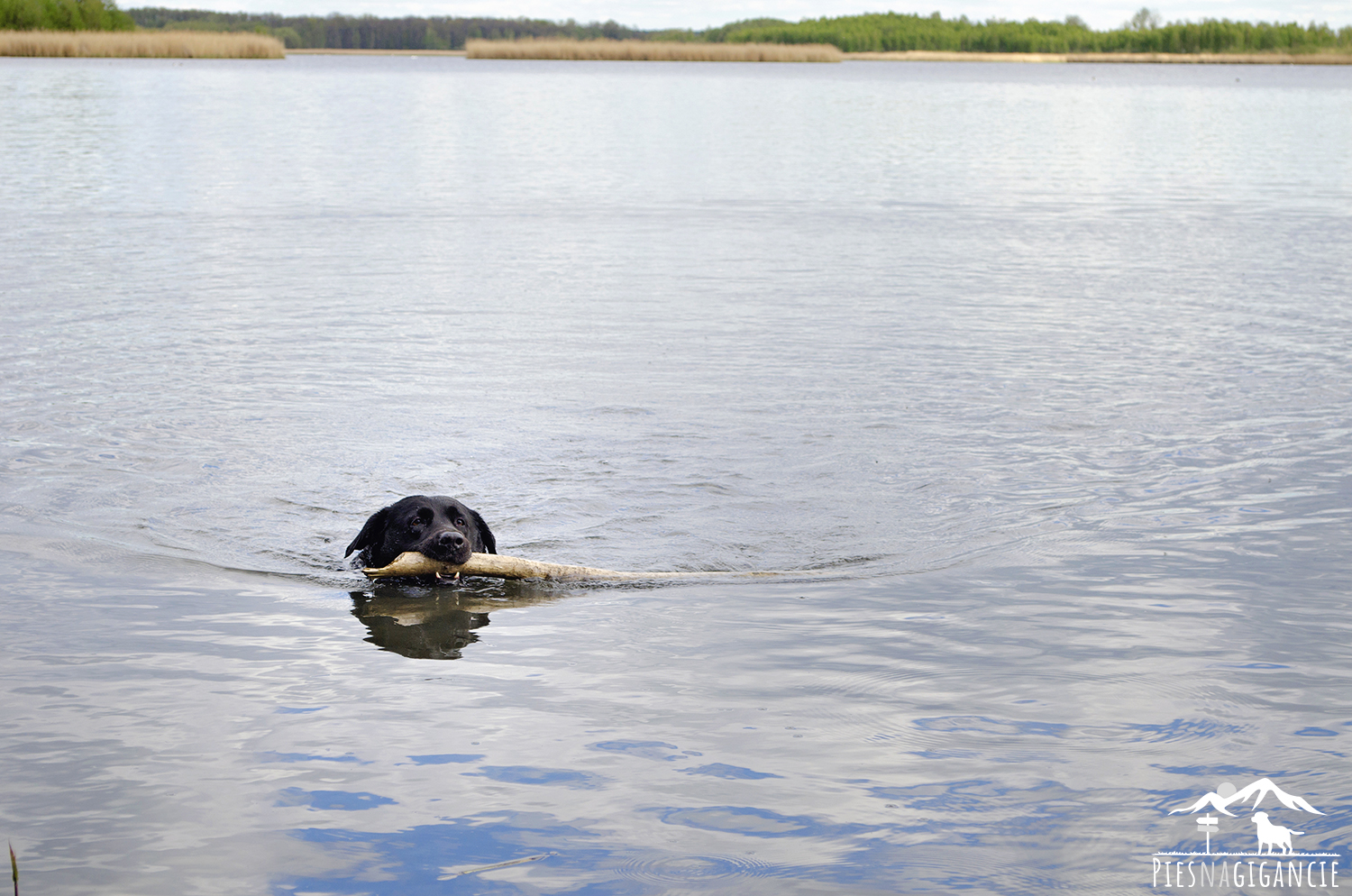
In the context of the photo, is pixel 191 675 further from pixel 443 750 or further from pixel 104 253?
pixel 104 253

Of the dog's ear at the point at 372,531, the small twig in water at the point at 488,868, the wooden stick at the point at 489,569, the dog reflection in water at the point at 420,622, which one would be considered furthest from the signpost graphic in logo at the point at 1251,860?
the dog's ear at the point at 372,531

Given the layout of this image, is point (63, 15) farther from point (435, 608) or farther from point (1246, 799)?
point (1246, 799)

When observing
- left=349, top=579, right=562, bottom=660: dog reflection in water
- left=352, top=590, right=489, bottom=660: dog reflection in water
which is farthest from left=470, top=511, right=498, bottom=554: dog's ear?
left=352, top=590, right=489, bottom=660: dog reflection in water

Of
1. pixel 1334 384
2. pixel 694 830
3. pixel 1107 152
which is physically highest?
pixel 1107 152

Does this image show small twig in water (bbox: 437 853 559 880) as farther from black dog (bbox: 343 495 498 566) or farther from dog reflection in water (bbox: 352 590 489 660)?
black dog (bbox: 343 495 498 566)

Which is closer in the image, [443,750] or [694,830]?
[694,830]

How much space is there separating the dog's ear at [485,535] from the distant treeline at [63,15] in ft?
313

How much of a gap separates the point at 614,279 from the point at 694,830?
1254cm

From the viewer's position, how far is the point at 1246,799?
15.8ft

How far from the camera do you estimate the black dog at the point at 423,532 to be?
22.6 feet

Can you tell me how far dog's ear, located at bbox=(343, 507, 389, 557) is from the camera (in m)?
7.28

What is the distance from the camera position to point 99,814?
182 inches

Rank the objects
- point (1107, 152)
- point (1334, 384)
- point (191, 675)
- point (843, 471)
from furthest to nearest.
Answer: point (1107, 152) → point (1334, 384) → point (843, 471) → point (191, 675)

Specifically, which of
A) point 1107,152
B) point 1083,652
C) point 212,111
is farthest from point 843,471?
point 212,111
